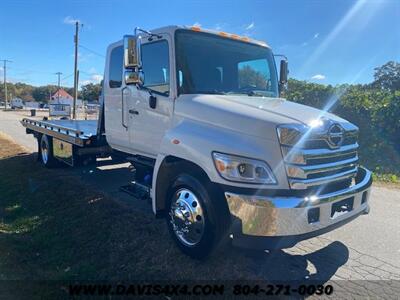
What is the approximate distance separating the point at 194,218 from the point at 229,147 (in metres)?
0.88

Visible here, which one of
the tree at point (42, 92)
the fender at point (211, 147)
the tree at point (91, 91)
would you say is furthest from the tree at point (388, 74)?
the tree at point (42, 92)

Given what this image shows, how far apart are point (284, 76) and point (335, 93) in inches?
367

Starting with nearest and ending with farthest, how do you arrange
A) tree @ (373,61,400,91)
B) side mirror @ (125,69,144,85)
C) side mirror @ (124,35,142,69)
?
side mirror @ (124,35,142,69) < side mirror @ (125,69,144,85) < tree @ (373,61,400,91)

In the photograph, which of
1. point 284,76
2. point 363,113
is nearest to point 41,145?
point 284,76

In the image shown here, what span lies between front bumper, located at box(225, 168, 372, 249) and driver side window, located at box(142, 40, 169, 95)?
1.81 meters

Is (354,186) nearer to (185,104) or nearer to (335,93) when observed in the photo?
(185,104)

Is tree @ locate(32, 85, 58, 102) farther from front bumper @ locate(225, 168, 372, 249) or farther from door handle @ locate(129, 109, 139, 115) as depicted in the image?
front bumper @ locate(225, 168, 372, 249)

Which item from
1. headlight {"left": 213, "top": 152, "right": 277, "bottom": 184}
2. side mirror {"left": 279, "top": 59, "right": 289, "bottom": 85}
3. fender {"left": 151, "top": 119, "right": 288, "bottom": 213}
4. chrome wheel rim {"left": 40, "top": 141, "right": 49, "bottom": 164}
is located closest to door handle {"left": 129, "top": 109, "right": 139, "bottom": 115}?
fender {"left": 151, "top": 119, "right": 288, "bottom": 213}

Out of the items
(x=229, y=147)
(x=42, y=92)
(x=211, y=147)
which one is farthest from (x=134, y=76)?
(x=42, y=92)

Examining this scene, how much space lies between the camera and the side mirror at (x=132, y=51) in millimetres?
4035

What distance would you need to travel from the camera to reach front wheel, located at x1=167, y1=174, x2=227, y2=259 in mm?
3430

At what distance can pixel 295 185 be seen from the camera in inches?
127

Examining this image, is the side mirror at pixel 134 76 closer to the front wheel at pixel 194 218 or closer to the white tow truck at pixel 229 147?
the white tow truck at pixel 229 147

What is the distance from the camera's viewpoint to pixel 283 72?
5355 mm
